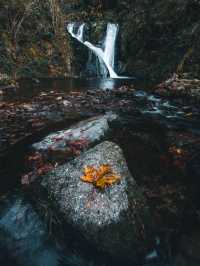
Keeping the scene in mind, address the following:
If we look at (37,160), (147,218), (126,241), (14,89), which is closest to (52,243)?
(126,241)

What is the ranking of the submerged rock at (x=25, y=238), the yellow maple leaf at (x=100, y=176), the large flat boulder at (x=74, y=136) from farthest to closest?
1. the large flat boulder at (x=74, y=136)
2. the yellow maple leaf at (x=100, y=176)
3. the submerged rock at (x=25, y=238)

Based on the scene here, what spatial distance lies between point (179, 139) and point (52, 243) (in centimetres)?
395

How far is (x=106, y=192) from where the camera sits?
4340mm

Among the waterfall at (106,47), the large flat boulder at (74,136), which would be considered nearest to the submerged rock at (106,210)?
the large flat boulder at (74,136)

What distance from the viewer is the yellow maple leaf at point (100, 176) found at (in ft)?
14.6

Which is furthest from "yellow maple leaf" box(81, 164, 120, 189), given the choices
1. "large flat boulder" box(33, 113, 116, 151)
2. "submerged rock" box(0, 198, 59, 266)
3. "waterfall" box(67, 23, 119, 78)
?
"waterfall" box(67, 23, 119, 78)

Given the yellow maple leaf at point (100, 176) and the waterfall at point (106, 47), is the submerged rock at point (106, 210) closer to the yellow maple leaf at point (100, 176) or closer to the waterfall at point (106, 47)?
the yellow maple leaf at point (100, 176)

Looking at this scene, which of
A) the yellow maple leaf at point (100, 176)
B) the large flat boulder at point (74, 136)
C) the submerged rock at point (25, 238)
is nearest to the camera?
the submerged rock at point (25, 238)

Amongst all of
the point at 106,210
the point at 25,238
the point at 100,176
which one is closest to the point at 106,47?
the point at 100,176

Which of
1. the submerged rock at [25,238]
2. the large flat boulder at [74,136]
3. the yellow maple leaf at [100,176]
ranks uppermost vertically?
the yellow maple leaf at [100,176]

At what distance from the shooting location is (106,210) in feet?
13.4

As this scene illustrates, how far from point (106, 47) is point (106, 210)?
16.6 metres

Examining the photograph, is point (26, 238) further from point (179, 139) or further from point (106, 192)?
point (179, 139)

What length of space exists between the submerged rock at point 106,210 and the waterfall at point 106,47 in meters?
13.3
